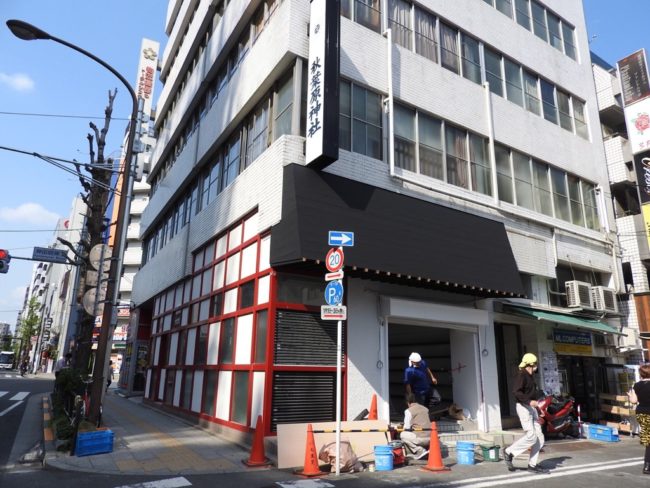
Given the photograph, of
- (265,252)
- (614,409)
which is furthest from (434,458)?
(614,409)

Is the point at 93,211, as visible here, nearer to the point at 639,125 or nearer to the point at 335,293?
the point at 335,293

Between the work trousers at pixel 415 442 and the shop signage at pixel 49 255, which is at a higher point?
the shop signage at pixel 49 255

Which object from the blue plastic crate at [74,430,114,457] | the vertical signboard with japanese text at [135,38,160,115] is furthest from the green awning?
the vertical signboard with japanese text at [135,38,160,115]

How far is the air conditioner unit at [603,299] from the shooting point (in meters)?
15.9

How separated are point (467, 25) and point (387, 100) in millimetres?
5806

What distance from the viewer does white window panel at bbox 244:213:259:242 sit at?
11.6 metres

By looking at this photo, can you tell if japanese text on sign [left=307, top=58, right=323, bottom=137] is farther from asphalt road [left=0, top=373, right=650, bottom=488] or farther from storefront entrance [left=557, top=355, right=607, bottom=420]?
storefront entrance [left=557, top=355, right=607, bottom=420]

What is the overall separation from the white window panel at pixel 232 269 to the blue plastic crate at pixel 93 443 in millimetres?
4867

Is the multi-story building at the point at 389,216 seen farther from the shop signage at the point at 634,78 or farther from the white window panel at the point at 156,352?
the shop signage at the point at 634,78

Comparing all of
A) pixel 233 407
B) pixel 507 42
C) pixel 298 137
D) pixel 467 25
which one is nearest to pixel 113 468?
pixel 233 407

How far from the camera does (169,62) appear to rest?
26.1 m

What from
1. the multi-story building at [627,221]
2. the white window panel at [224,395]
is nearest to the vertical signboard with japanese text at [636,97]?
the multi-story building at [627,221]

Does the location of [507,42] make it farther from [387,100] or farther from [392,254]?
[392,254]

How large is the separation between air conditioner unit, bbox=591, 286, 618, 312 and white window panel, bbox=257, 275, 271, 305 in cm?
1247
